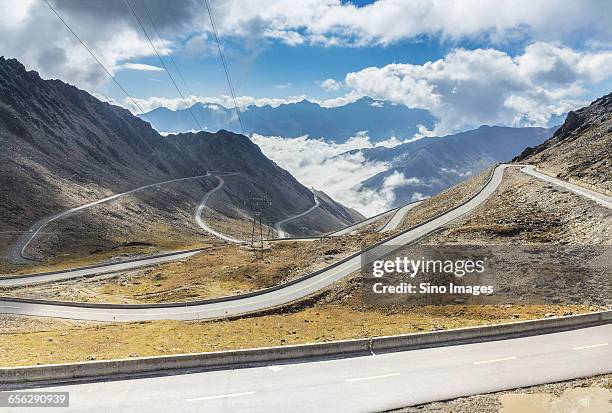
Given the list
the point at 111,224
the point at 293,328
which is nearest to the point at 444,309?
the point at 293,328

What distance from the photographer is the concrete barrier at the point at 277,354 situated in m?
22.4

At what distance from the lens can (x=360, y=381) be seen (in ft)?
75.6

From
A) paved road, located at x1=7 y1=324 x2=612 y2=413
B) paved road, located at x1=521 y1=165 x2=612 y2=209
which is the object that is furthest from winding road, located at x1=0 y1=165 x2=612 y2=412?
paved road, located at x1=521 y1=165 x2=612 y2=209

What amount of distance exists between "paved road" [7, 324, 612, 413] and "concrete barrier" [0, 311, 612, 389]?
0.68m

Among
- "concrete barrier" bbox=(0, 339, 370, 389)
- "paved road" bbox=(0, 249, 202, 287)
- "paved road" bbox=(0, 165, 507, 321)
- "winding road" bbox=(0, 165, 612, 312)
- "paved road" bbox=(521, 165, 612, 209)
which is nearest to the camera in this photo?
"concrete barrier" bbox=(0, 339, 370, 389)

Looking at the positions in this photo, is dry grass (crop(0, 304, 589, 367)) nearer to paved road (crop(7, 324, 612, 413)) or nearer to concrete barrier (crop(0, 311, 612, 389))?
concrete barrier (crop(0, 311, 612, 389))

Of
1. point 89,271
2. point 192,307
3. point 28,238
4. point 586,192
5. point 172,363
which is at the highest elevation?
point 586,192

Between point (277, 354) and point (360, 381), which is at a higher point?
point (277, 354)

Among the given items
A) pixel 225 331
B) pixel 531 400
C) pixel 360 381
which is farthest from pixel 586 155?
pixel 360 381

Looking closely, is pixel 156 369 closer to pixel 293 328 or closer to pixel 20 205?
pixel 293 328

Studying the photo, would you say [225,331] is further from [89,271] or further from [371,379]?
[89,271]

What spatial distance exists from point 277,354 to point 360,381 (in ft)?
16.5

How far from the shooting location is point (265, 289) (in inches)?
2089

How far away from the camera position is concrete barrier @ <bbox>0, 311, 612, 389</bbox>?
22.4m
